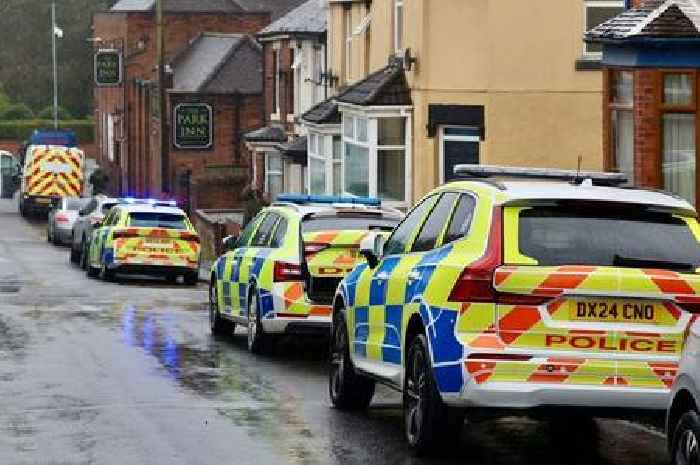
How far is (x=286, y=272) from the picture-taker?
776 inches

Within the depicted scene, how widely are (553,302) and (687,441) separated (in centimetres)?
165

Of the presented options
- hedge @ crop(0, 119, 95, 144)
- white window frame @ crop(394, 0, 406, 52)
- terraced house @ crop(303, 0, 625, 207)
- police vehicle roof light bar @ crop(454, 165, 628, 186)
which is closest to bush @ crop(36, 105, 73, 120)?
hedge @ crop(0, 119, 95, 144)

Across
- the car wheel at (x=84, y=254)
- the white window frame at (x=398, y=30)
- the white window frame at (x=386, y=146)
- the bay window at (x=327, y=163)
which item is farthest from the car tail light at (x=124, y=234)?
the bay window at (x=327, y=163)

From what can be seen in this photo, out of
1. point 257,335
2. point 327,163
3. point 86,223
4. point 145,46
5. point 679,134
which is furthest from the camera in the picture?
point 145,46

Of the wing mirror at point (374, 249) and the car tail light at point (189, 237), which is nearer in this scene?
the wing mirror at point (374, 249)

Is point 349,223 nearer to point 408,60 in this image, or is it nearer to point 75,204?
point 408,60

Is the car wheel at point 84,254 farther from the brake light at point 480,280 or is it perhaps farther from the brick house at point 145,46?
the brick house at point 145,46

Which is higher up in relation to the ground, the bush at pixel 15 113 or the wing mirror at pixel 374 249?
the bush at pixel 15 113

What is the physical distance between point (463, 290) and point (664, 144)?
1013 cm

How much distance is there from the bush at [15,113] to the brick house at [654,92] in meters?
100

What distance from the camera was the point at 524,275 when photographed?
37.7 ft

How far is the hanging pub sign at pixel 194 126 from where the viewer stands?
192 ft

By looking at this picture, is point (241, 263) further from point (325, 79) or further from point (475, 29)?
point (325, 79)

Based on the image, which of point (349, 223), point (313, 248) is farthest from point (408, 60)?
point (313, 248)
